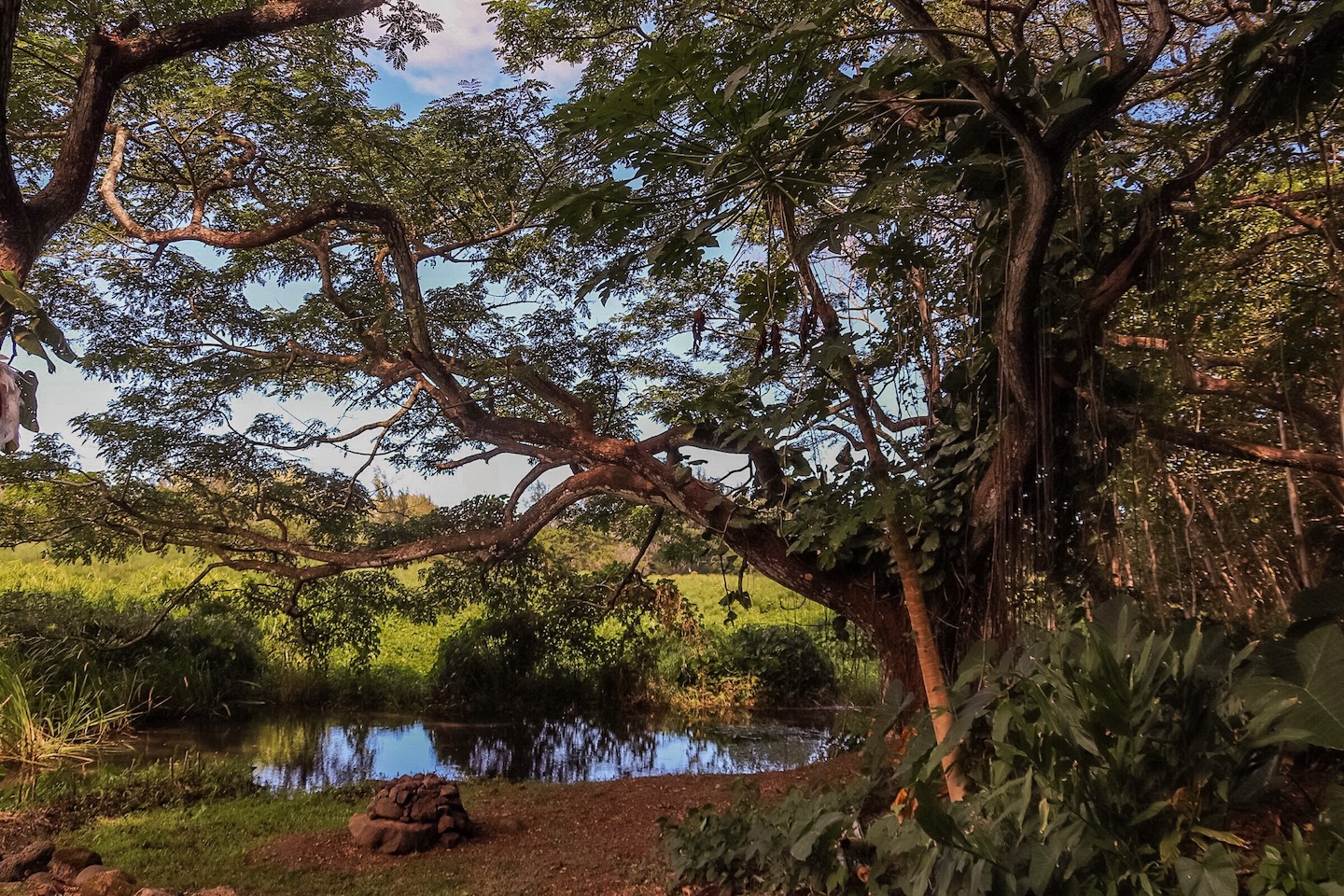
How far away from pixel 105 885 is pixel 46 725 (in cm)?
362

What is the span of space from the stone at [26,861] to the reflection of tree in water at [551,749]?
3.59 metres

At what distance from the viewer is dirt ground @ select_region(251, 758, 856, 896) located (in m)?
3.17

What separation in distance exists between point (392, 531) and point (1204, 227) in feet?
18.7

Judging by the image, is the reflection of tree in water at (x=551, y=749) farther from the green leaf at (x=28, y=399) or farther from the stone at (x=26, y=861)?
the green leaf at (x=28, y=399)

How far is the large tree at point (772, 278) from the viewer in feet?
6.05

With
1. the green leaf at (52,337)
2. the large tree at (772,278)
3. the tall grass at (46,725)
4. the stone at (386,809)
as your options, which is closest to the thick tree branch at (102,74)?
the large tree at (772,278)

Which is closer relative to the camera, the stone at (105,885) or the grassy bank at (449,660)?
the stone at (105,885)

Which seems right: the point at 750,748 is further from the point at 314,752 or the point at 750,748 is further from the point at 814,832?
the point at 814,832

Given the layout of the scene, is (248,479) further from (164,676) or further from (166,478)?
(164,676)

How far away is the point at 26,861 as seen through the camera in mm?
2678

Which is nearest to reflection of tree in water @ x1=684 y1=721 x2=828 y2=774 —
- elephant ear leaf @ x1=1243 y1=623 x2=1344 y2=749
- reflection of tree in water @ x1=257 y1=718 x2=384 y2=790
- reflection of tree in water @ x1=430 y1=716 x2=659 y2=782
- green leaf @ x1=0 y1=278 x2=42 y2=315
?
reflection of tree in water @ x1=430 y1=716 x2=659 y2=782

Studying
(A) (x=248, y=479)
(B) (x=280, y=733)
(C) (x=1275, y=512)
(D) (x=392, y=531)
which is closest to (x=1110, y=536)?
(C) (x=1275, y=512)

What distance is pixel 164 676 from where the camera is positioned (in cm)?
735

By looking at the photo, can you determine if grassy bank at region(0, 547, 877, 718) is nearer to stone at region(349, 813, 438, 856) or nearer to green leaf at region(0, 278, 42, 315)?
stone at region(349, 813, 438, 856)
